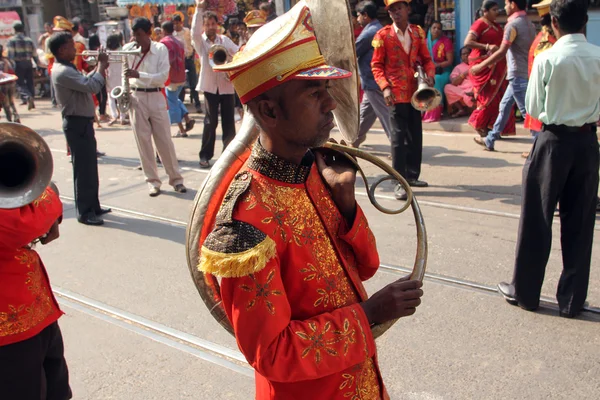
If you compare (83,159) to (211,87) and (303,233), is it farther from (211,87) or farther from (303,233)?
(303,233)

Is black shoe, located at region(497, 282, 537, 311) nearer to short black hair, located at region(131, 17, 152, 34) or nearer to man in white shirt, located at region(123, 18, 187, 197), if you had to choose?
man in white shirt, located at region(123, 18, 187, 197)

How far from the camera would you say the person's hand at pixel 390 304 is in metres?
1.77

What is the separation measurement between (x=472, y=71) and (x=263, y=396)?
26.2 ft

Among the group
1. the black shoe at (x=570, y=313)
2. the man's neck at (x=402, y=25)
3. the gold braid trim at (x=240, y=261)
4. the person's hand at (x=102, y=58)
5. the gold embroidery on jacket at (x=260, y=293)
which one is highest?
the man's neck at (x=402, y=25)

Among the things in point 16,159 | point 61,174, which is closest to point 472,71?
point 61,174

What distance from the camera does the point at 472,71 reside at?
9070mm

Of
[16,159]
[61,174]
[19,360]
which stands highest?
[16,159]

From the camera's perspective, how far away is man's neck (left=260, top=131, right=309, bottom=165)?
5.96ft

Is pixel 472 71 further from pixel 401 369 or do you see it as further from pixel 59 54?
pixel 401 369

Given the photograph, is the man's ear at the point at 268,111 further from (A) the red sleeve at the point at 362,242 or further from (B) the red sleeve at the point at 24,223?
(B) the red sleeve at the point at 24,223

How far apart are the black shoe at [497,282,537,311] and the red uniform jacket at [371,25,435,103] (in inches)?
118

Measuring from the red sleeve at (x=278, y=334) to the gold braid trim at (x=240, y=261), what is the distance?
0.10ft

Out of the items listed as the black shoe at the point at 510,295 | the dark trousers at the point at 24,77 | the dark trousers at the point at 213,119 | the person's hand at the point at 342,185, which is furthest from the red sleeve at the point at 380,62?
the dark trousers at the point at 24,77

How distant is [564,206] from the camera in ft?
13.5
